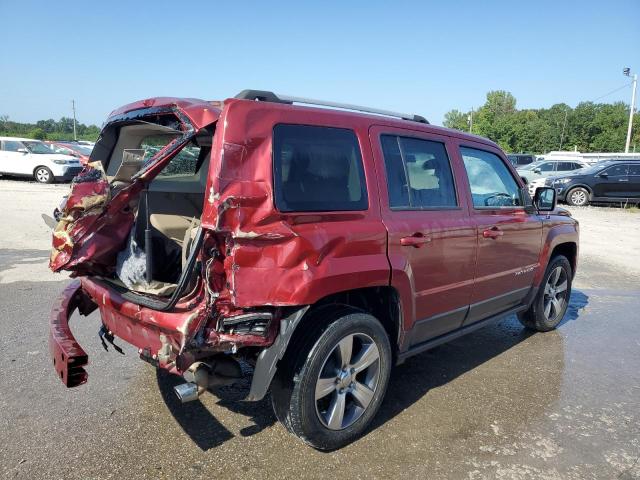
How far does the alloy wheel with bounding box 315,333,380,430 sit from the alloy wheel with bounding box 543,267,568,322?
273 centimetres

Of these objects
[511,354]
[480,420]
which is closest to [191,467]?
[480,420]

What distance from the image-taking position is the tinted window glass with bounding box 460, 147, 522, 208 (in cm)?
386

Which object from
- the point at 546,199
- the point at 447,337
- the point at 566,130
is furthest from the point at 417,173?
the point at 566,130

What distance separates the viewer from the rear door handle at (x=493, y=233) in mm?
3752

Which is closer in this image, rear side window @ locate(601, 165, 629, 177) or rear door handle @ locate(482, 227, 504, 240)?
rear door handle @ locate(482, 227, 504, 240)

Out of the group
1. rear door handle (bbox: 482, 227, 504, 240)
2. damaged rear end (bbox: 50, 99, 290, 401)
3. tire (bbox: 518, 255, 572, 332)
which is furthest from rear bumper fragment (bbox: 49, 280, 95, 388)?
tire (bbox: 518, 255, 572, 332)

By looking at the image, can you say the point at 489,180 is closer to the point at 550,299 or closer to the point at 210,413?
the point at 550,299

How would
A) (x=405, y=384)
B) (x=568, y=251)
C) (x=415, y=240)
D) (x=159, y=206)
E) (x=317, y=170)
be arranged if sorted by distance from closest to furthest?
(x=317, y=170) < (x=415, y=240) < (x=159, y=206) < (x=405, y=384) < (x=568, y=251)

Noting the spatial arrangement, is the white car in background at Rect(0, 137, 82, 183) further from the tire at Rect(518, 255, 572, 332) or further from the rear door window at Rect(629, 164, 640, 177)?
the rear door window at Rect(629, 164, 640, 177)

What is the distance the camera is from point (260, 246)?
239 cm

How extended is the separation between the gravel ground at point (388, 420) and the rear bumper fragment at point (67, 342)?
498 mm

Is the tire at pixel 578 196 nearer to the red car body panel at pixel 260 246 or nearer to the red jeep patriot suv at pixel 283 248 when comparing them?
the red jeep patriot suv at pixel 283 248

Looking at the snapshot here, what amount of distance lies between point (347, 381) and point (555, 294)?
324cm

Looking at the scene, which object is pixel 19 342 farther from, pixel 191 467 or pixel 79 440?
pixel 191 467
